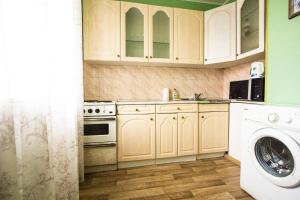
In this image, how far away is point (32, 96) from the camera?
2.39 ft

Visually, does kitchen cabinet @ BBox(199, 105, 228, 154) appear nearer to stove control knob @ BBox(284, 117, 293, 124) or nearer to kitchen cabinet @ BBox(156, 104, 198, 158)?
kitchen cabinet @ BBox(156, 104, 198, 158)

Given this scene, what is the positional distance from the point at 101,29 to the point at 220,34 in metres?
1.55

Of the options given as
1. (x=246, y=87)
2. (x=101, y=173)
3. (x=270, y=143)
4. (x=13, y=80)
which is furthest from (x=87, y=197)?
(x=246, y=87)

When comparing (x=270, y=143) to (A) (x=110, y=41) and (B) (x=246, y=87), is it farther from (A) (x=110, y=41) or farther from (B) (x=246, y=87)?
(A) (x=110, y=41)

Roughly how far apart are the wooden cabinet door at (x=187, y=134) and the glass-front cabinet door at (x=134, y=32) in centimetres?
93

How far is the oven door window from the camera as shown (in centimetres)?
186

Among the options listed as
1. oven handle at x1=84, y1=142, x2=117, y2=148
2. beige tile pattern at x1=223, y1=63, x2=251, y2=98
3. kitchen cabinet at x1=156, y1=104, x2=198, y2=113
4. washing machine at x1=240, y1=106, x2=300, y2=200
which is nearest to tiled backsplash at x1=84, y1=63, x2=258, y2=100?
beige tile pattern at x1=223, y1=63, x2=251, y2=98

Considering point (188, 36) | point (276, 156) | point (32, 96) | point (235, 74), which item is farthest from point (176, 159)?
point (32, 96)

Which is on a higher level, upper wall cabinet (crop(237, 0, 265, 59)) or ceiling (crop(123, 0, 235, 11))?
ceiling (crop(123, 0, 235, 11))

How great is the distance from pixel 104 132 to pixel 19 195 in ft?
3.84

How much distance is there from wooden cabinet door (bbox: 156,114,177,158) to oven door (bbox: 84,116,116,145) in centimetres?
54

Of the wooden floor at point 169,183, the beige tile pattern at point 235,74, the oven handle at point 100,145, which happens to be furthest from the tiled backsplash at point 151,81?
the wooden floor at point 169,183

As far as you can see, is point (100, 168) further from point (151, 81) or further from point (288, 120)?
point (288, 120)

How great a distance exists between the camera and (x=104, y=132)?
6.21ft
